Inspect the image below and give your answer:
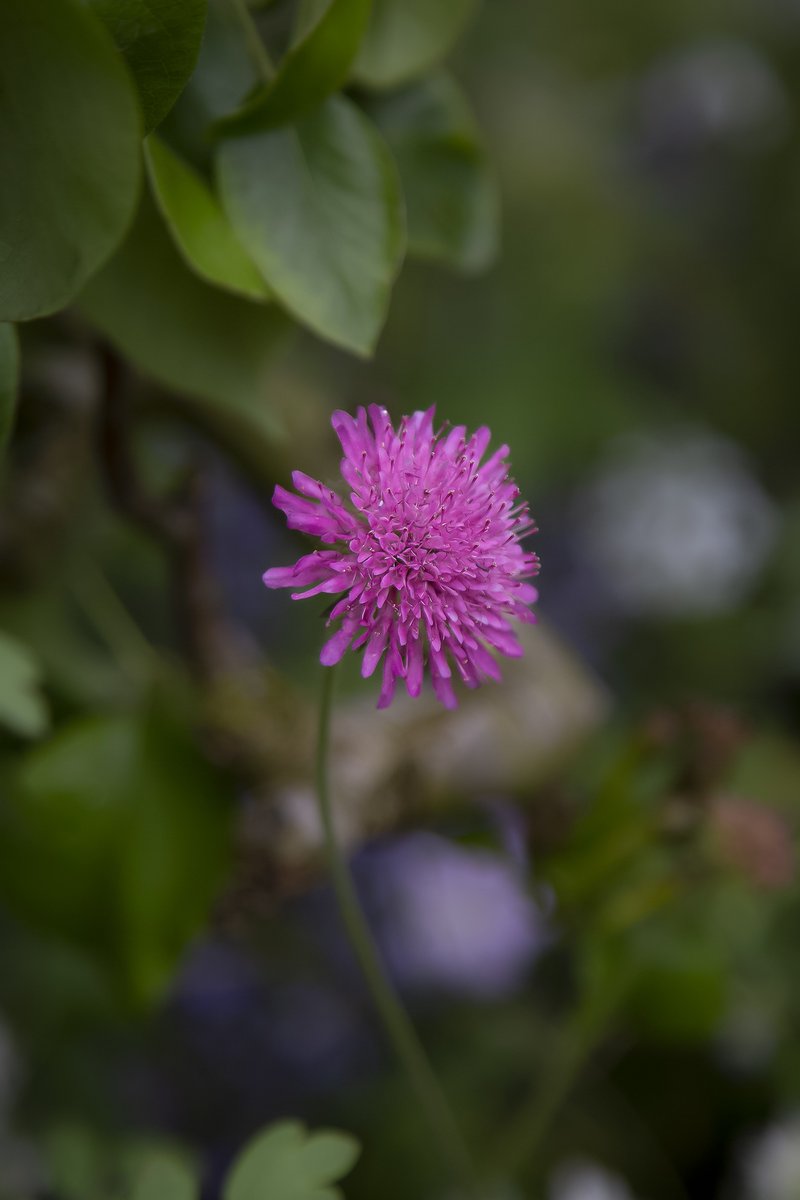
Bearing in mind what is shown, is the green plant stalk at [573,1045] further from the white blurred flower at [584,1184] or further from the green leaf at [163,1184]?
the green leaf at [163,1184]

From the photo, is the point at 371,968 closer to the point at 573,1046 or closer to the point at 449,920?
the point at 573,1046

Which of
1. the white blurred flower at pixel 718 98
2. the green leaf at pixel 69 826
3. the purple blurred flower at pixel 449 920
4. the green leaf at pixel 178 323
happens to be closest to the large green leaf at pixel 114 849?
the green leaf at pixel 69 826

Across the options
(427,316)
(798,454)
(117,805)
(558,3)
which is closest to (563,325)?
(427,316)

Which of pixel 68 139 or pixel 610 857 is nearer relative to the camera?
pixel 68 139

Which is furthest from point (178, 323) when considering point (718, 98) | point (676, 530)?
point (718, 98)

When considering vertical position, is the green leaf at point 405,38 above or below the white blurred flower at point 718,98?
above

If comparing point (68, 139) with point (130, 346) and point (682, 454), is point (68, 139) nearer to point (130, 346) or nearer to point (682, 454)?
point (130, 346)
